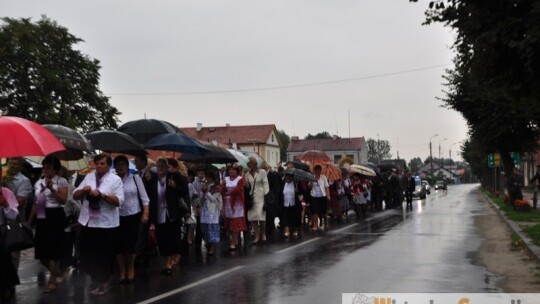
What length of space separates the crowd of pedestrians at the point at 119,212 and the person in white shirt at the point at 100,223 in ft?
0.04

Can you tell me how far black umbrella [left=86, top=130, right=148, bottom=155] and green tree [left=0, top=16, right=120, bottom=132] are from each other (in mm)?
34813

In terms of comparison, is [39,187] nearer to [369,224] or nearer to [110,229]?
[110,229]

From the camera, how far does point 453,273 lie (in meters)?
9.66

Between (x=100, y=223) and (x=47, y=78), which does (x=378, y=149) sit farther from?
(x=100, y=223)

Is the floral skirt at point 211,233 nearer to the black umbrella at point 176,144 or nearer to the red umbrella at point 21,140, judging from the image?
the black umbrella at point 176,144

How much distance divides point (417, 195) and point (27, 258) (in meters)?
38.7

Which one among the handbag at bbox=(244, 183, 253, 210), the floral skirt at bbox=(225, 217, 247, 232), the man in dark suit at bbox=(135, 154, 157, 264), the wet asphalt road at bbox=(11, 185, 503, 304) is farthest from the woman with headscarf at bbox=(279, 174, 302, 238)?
the man in dark suit at bbox=(135, 154, 157, 264)

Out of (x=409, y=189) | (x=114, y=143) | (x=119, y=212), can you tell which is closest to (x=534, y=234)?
(x=114, y=143)

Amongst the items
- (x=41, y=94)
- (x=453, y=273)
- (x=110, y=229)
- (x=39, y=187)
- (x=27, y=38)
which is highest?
(x=27, y=38)

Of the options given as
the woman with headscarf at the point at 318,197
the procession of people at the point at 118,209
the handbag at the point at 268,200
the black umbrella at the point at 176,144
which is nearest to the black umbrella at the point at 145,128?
the black umbrella at the point at 176,144

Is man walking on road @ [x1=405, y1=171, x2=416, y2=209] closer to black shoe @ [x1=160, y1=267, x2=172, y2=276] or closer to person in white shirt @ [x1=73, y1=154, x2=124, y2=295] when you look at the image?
black shoe @ [x1=160, y1=267, x2=172, y2=276]

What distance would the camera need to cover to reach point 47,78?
44.7 meters

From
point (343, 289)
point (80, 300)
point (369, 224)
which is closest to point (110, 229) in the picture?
point (80, 300)

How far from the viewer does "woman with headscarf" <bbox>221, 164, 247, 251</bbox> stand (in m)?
13.2
